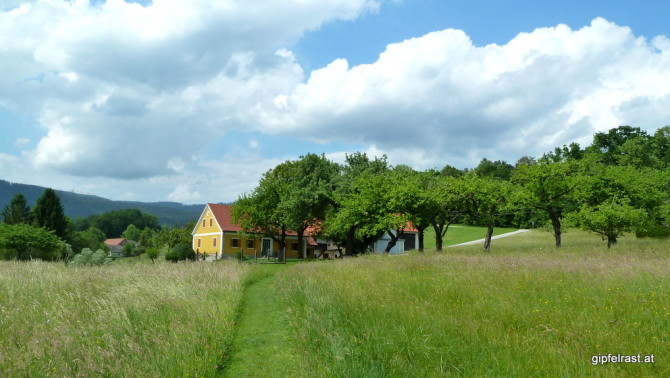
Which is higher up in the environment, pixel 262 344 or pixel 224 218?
pixel 224 218

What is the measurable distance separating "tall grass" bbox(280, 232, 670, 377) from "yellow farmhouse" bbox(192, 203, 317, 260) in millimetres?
43311

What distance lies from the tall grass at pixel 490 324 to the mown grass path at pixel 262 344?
0.36 m

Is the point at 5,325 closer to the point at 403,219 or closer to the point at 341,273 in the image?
the point at 341,273

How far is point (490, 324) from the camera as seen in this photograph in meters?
8.06

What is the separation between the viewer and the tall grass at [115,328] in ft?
22.1

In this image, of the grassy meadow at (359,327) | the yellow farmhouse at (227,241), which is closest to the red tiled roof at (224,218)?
the yellow farmhouse at (227,241)

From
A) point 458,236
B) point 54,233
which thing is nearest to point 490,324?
point 458,236

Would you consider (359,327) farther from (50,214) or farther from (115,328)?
(50,214)

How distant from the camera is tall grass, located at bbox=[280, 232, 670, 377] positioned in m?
6.30

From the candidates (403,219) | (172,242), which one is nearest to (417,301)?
(403,219)

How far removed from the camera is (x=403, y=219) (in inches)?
1252

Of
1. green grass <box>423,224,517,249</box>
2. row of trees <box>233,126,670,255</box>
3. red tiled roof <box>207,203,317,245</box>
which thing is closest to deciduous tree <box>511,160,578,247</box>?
row of trees <box>233,126,670,255</box>

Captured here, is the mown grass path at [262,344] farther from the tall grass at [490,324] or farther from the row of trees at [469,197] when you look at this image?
the row of trees at [469,197]

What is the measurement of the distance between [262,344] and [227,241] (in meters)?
49.3
